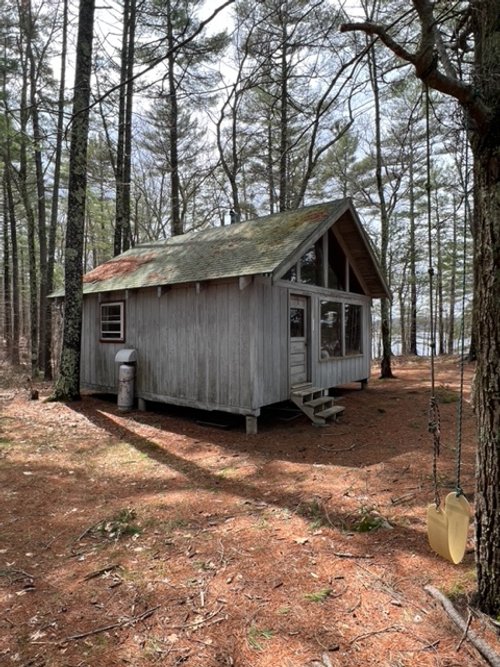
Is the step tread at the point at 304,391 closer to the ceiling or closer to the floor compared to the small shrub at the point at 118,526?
closer to the ceiling

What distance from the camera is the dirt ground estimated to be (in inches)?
83.1

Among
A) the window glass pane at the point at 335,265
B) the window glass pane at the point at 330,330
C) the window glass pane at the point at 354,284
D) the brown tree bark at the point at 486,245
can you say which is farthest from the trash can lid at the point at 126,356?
the brown tree bark at the point at 486,245

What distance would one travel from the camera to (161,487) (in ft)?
15.2

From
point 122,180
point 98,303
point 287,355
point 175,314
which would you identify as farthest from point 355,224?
point 122,180

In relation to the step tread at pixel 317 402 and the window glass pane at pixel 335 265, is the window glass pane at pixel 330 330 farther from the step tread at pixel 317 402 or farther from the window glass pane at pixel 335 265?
the step tread at pixel 317 402

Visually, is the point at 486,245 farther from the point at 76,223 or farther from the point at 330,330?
the point at 76,223

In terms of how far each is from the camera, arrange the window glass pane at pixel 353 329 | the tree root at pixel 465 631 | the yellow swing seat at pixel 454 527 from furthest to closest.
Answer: the window glass pane at pixel 353 329 < the yellow swing seat at pixel 454 527 < the tree root at pixel 465 631

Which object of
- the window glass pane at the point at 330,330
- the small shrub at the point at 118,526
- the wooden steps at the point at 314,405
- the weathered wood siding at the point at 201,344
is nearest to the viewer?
the small shrub at the point at 118,526

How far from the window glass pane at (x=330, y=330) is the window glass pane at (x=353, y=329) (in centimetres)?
47

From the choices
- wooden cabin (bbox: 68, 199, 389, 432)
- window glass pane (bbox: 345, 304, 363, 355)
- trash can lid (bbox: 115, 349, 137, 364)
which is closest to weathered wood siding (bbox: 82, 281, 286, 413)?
wooden cabin (bbox: 68, 199, 389, 432)

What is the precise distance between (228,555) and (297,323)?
567 cm

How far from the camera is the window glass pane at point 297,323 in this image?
803 cm

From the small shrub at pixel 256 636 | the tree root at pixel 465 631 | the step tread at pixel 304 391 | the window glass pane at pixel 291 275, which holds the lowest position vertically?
the small shrub at pixel 256 636

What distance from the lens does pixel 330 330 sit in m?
9.36
